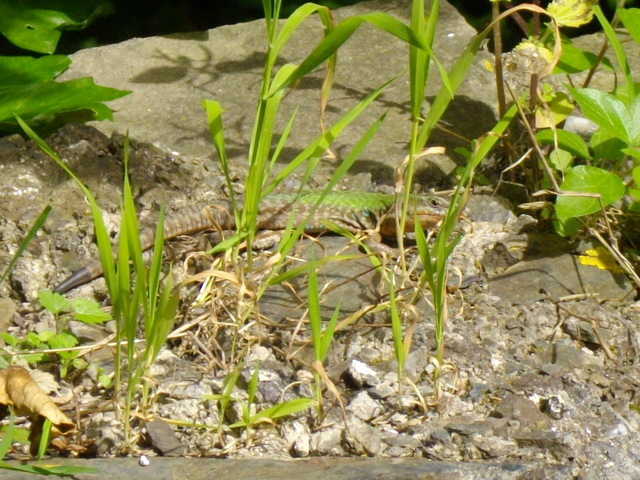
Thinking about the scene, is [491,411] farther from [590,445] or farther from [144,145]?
[144,145]

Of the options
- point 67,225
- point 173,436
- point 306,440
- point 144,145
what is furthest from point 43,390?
point 144,145

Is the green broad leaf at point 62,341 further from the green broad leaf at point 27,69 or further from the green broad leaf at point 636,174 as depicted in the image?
the green broad leaf at point 27,69

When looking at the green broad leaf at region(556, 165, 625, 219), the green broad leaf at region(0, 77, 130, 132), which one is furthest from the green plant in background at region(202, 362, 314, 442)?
the green broad leaf at region(0, 77, 130, 132)

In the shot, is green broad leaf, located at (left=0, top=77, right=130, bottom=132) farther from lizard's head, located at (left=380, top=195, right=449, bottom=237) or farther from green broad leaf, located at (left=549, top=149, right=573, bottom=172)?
green broad leaf, located at (left=549, top=149, right=573, bottom=172)

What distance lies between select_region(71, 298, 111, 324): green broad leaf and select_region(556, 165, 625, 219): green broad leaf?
1.50 meters

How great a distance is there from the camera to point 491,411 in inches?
97.0

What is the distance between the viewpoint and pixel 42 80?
14.4 ft

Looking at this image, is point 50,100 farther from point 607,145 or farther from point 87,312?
point 607,145

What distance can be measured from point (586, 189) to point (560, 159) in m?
0.30

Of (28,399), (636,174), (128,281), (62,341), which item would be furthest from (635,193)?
(28,399)

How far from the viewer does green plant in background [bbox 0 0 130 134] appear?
4.04 m

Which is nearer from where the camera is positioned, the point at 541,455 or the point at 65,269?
the point at 541,455

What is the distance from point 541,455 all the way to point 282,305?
1.01 meters

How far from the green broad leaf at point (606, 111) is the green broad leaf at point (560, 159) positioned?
26 cm
